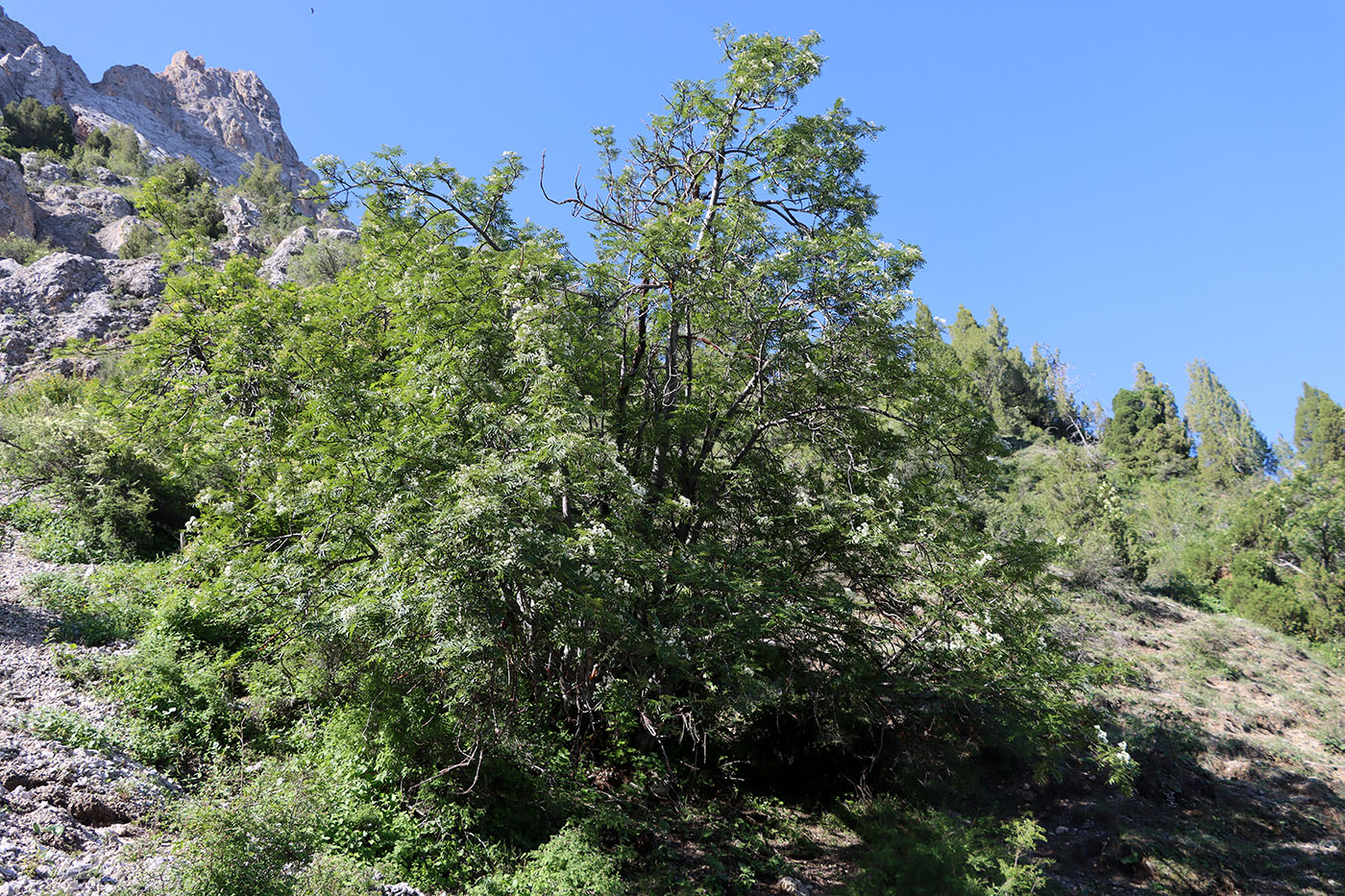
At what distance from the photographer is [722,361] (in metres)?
9.09

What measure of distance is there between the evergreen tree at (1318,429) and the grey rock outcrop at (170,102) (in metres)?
62.5

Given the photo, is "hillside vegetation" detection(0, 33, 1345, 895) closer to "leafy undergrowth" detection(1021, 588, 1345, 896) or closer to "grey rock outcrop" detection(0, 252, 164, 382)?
"leafy undergrowth" detection(1021, 588, 1345, 896)

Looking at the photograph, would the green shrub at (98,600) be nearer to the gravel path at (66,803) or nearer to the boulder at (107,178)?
the gravel path at (66,803)

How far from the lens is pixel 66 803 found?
17.2 ft

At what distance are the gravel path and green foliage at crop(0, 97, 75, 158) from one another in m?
Result: 54.8

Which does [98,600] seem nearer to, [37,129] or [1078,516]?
[1078,516]

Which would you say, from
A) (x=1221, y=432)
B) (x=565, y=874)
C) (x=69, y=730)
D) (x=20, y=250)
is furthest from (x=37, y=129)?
(x=1221, y=432)

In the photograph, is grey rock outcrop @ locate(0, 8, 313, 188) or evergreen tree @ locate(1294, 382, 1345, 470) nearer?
evergreen tree @ locate(1294, 382, 1345, 470)

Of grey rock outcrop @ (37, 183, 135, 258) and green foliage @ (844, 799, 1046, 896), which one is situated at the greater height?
grey rock outcrop @ (37, 183, 135, 258)

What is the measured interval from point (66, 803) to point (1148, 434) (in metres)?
49.2

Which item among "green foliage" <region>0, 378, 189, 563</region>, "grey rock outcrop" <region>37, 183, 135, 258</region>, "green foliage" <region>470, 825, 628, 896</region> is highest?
"grey rock outcrop" <region>37, 183, 135, 258</region>

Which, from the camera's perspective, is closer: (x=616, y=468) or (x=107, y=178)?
(x=616, y=468)

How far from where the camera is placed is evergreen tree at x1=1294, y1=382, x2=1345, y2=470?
3947cm

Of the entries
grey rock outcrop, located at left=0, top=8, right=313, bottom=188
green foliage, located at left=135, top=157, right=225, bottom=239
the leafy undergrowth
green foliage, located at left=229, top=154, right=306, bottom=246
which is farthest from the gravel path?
grey rock outcrop, located at left=0, top=8, right=313, bottom=188
